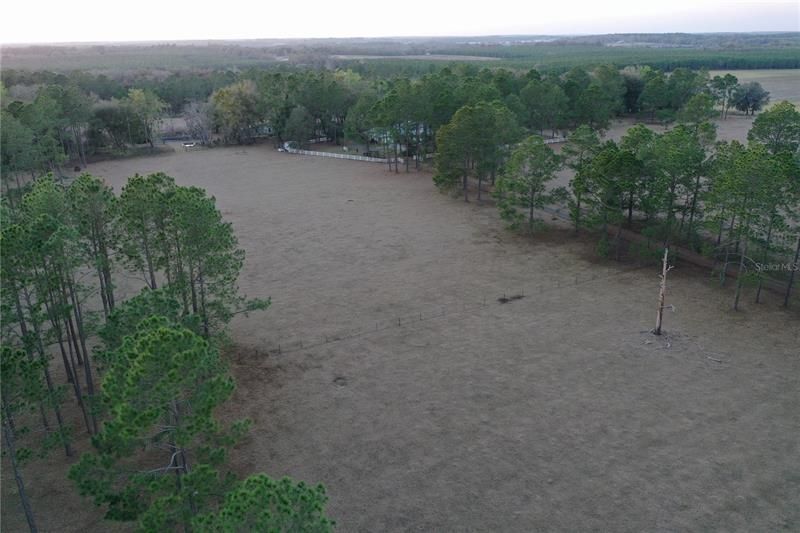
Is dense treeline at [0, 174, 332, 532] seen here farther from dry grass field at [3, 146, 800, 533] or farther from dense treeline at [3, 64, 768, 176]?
dense treeline at [3, 64, 768, 176]

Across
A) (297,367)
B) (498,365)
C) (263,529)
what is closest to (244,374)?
(297,367)

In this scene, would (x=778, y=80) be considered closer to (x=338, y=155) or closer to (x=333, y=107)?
(x=333, y=107)

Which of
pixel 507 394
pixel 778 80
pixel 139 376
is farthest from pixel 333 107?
pixel 778 80

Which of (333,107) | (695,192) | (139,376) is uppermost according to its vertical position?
(139,376)

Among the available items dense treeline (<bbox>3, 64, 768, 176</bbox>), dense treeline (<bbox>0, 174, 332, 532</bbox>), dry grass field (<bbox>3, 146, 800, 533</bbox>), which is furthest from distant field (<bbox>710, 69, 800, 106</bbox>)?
dense treeline (<bbox>0, 174, 332, 532</bbox>)

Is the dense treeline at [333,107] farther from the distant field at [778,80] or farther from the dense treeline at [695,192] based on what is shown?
the distant field at [778,80]

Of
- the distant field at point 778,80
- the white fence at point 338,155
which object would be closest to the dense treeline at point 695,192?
the white fence at point 338,155
